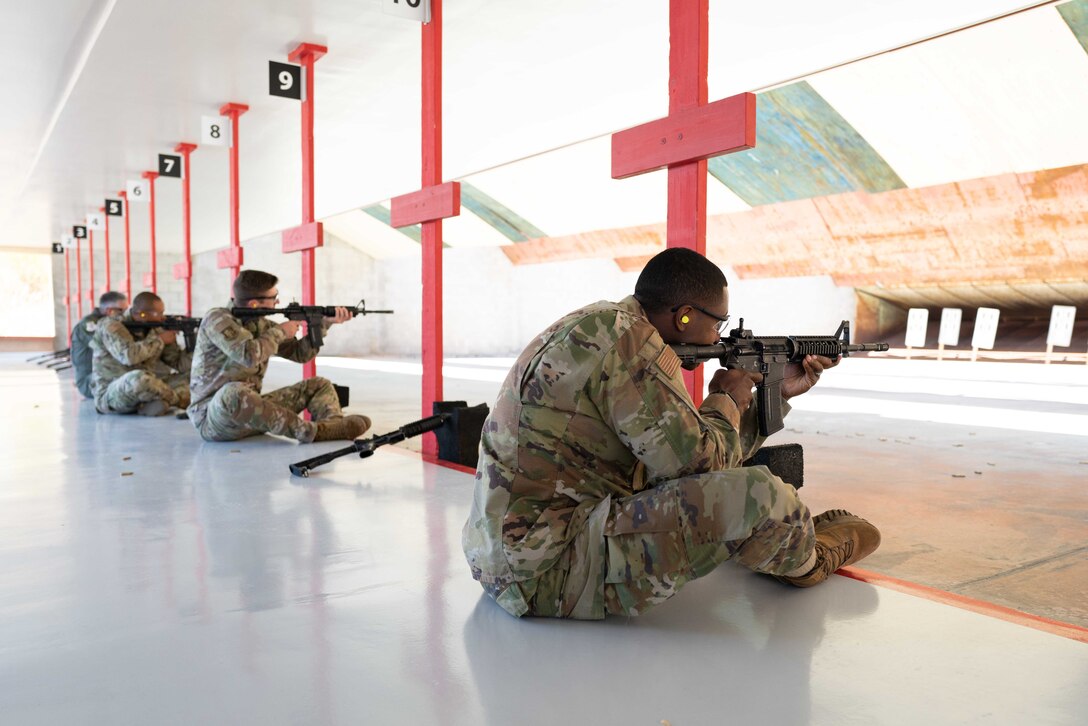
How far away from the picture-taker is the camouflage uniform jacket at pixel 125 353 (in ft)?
21.6

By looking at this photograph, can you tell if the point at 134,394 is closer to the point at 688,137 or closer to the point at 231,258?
the point at 231,258

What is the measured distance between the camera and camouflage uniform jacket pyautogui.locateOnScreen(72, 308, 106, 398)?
7.54 meters

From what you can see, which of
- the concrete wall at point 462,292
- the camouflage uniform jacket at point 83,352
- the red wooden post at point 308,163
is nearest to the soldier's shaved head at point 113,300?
the camouflage uniform jacket at point 83,352

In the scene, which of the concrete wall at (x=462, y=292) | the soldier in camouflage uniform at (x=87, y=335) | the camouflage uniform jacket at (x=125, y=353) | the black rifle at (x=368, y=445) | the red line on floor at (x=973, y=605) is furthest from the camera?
the concrete wall at (x=462, y=292)

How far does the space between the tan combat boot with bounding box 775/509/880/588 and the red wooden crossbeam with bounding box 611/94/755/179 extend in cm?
122

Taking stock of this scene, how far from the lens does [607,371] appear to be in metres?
1.76

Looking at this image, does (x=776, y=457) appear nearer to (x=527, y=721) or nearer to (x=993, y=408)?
(x=527, y=721)

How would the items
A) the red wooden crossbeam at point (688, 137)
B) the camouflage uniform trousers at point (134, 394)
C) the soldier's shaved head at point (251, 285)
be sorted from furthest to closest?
1. the camouflage uniform trousers at point (134, 394)
2. the soldier's shaved head at point (251, 285)
3. the red wooden crossbeam at point (688, 137)

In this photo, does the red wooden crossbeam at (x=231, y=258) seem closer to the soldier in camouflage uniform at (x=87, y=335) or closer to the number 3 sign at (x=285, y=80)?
the soldier in camouflage uniform at (x=87, y=335)

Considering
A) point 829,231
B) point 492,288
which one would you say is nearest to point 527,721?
point 829,231

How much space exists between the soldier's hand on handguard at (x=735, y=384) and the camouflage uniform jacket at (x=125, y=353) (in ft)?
18.9

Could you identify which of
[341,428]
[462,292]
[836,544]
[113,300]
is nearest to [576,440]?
[836,544]

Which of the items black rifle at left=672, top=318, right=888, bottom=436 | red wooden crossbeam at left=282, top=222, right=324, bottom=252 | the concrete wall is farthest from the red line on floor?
the concrete wall

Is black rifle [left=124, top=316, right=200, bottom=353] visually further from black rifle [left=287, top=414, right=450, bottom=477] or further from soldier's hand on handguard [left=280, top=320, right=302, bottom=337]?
black rifle [left=287, top=414, right=450, bottom=477]
